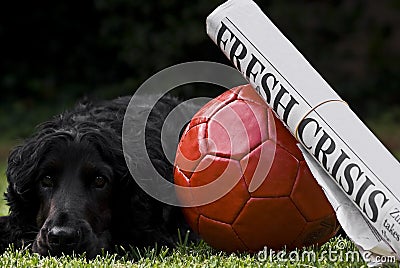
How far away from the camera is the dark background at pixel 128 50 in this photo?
979 centimetres

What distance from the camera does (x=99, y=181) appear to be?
11.0 ft

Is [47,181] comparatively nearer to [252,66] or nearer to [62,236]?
[62,236]

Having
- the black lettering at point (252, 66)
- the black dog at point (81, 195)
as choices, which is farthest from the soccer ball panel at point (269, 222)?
the black dog at point (81, 195)

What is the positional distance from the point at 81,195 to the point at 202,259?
0.57 meters

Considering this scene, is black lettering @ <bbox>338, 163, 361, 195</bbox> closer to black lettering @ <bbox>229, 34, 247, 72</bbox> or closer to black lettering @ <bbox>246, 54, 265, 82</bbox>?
black lettering @ <bbox>246, 54, 265, 82</bbox>

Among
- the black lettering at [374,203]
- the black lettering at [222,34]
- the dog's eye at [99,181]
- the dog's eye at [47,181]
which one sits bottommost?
the black lettering at [374,203]

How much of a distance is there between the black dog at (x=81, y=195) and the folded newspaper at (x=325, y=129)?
714mm

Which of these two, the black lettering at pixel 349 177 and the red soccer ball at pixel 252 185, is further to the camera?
the red soccer ball at pixel 252 185

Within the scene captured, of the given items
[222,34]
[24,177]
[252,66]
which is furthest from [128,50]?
[252,66]

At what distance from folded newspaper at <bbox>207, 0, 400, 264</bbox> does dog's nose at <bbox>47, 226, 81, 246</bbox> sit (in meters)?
0.91

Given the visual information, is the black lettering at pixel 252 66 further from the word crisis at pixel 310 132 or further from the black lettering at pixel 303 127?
the black lettering at pixel 303 127

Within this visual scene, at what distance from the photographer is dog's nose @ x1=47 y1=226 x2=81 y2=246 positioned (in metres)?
3.01

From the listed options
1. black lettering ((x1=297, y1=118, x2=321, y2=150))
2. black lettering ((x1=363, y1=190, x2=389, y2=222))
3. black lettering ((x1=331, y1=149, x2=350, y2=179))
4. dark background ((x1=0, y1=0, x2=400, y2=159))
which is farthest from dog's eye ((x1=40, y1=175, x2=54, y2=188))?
dark background ((x1=0, y1=0, x2=400, y2=159))

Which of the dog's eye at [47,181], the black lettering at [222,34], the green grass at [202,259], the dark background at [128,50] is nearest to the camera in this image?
the green grass at [202,259]
